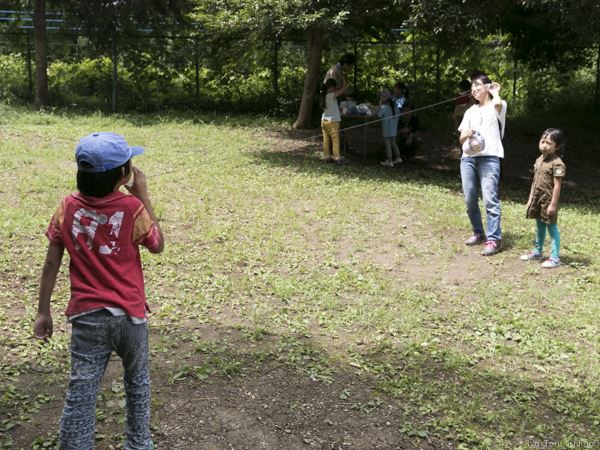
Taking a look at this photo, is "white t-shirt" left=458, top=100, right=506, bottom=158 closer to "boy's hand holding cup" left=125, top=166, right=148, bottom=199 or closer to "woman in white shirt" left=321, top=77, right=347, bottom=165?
"woman in white shirt" left=321, top=77, right=347, bottom=165

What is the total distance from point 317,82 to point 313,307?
9633 mm

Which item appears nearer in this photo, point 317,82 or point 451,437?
point 451,437

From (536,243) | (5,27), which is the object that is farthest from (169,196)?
(5,27)

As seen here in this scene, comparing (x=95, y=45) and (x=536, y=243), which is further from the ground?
(x=95, y=45)

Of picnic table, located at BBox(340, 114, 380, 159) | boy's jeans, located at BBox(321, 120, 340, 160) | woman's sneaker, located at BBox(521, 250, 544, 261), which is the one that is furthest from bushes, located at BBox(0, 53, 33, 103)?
woman's sneaker, located at BBox(521, 250, 544, 261)

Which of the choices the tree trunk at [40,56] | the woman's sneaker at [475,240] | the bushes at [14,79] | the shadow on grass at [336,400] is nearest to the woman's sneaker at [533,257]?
the woman's sneaker at [475,240]

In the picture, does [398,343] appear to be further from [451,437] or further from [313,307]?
[451,437]

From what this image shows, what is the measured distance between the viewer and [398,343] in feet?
15.5

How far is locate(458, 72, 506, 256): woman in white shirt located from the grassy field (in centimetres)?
37

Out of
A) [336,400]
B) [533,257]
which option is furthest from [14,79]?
[336,400]

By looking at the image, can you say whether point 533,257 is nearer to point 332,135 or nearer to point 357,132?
point 332,135

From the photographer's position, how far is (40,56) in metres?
15.4

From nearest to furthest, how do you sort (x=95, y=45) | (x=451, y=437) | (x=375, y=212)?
(x=451, y=437) → (x=375, y=212) → (x=95, y=45)

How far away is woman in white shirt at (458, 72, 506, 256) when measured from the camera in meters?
6.67
